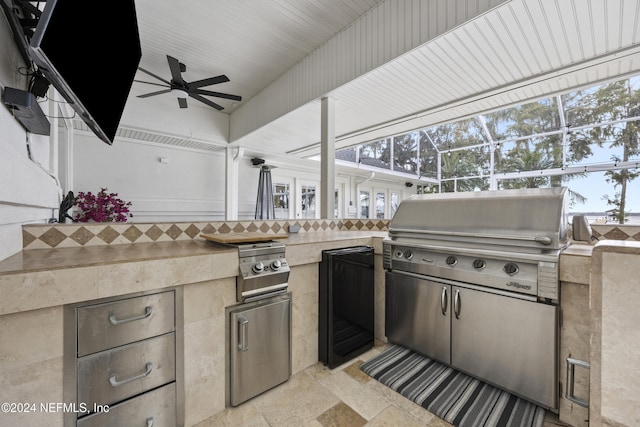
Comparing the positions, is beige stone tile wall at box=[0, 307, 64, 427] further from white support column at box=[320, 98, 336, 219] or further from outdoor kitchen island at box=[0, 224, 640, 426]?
white support column at box=[320, 98, 336, 219]

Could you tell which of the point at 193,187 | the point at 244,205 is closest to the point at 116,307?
the point at 193,187

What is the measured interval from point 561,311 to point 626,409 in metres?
1.13

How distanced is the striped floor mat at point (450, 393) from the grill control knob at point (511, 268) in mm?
815

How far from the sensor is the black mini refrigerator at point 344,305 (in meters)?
2.00

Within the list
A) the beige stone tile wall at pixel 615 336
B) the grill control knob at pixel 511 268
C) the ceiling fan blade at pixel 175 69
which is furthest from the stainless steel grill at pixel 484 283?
the ceiling fan blade at pixel 175 69

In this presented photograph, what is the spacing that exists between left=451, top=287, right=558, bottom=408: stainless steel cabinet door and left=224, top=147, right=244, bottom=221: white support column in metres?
5.14

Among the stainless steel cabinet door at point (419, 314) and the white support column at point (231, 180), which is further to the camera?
the white support column at point (231, 180)

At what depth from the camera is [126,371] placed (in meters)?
1.25

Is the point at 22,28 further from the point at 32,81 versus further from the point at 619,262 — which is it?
the point at 619,262

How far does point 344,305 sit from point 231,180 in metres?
4.74

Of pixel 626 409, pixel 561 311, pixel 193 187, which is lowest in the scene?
pixel 561 311

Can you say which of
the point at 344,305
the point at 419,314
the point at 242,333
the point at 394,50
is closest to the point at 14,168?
the point at 242,333

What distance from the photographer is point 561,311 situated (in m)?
1.50

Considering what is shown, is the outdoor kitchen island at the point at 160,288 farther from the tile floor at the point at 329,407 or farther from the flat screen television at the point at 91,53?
the flat screen television at the point at 91,53
